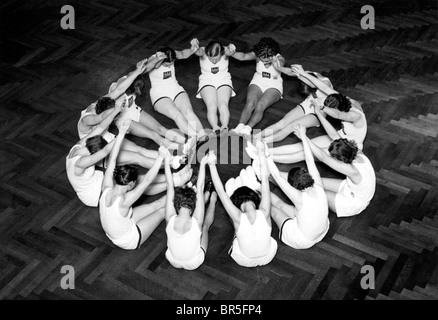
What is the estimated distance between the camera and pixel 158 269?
4.12m

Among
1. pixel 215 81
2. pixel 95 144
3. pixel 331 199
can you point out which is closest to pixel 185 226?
pixel 95 144

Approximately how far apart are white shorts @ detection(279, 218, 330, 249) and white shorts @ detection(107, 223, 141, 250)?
1052mm

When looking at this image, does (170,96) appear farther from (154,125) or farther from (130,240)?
(130,240)

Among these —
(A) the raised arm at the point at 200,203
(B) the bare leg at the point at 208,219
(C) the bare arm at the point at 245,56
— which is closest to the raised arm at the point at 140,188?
(A) the raised arm at the point at 200,203

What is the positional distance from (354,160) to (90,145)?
6.47 feet

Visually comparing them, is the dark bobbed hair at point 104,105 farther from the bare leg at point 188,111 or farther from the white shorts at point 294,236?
the white shorts at point 294,236

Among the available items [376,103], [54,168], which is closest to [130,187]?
[54,168]

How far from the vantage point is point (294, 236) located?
161 inches

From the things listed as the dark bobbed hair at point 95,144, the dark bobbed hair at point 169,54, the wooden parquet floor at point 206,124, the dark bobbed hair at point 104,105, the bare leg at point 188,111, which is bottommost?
the wooden parquet floor at point 206,124

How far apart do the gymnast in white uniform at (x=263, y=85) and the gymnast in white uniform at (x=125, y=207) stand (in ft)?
4.05

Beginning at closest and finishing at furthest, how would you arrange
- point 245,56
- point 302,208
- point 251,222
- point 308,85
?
point 251,222 → point 302,208 → point 308,85 → point 245,56

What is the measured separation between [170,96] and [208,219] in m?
1.33

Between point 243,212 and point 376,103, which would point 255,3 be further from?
point 243,212

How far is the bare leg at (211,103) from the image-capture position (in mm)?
4965
